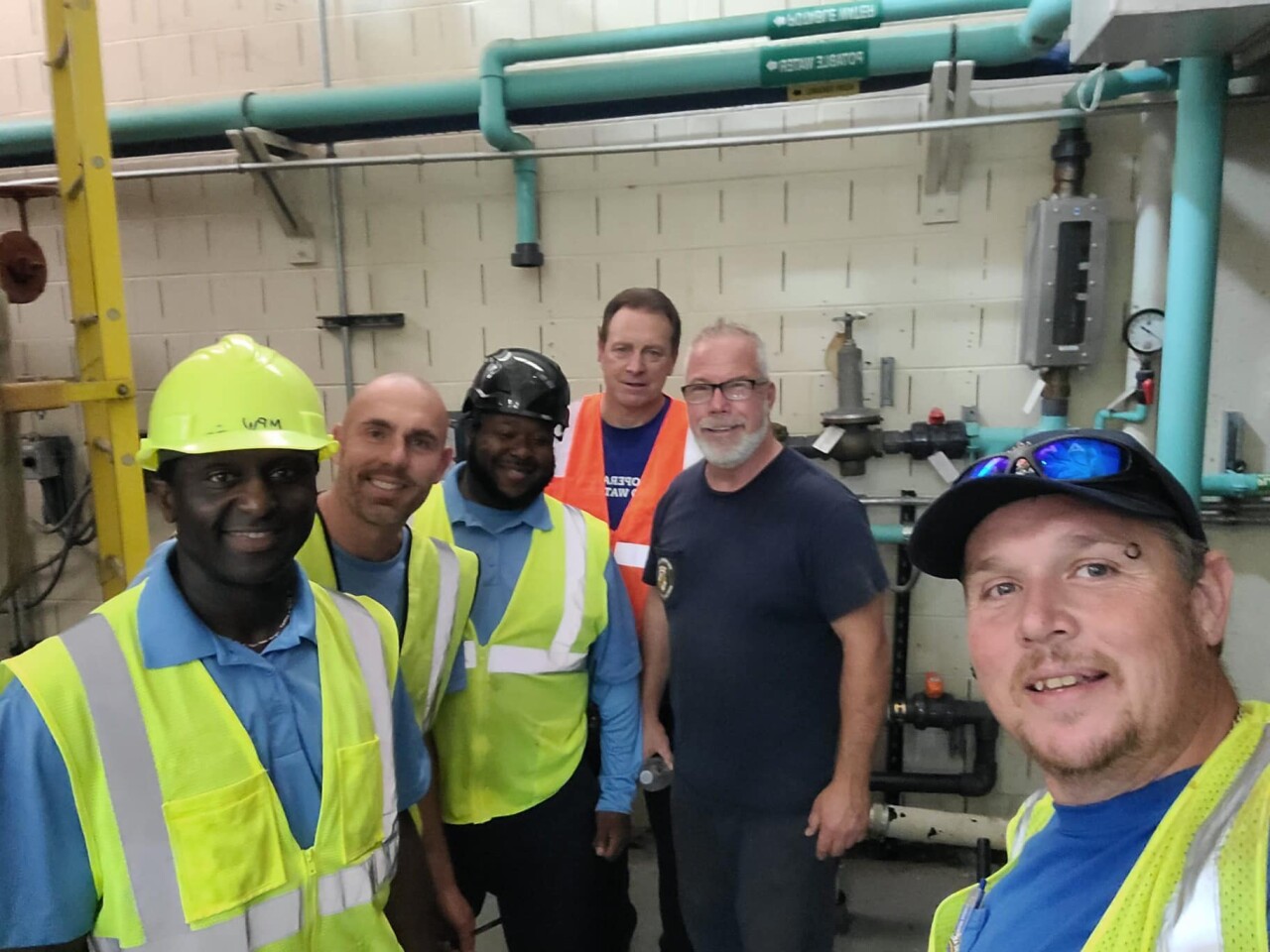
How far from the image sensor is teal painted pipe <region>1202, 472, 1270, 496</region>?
199cm

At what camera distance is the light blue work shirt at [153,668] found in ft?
2.40

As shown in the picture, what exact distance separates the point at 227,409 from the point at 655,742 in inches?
47.4

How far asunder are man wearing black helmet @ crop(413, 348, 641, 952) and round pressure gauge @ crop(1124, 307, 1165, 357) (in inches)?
63.2

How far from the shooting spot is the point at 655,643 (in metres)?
1.75

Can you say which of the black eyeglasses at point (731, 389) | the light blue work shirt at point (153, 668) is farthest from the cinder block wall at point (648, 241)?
the light blue work shirt at point (153, 668)

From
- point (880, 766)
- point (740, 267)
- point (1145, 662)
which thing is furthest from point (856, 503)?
point (880, 766)

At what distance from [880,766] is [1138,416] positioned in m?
1.31

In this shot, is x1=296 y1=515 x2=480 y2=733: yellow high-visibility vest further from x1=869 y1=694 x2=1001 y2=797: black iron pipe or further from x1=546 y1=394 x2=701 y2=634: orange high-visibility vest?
x1=869 y1=694 x2=1001 y2=797: black iron pipe

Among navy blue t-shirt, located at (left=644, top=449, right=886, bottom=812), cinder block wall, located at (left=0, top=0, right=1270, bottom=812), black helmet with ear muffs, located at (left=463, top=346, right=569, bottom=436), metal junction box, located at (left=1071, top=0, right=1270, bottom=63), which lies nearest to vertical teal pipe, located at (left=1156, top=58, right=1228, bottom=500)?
metal junction box, located at (left=1071, top=0, right=1270, bottom=63)

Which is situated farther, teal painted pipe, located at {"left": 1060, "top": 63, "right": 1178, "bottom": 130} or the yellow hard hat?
teal painted pipe, located at {"left": 1060, "top": 63, "right": 1178, "bottom": 130}

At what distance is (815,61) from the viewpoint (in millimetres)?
2021

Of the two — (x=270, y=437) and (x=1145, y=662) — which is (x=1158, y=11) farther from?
(x=270, y=437)

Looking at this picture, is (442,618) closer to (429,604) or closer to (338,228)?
(429,604)

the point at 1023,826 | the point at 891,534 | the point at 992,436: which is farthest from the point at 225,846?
the point at 992,436
